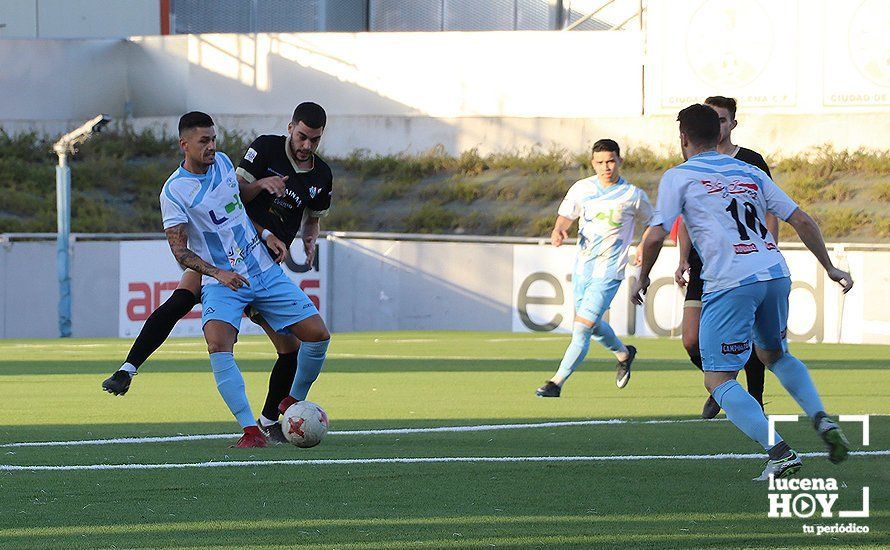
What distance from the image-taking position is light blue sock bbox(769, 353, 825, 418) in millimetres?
7238

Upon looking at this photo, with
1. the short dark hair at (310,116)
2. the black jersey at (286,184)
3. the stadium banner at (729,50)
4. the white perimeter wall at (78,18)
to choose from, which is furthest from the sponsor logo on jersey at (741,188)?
the white perimeter wall at (78,18)

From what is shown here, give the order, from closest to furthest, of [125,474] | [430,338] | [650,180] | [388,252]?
[125,474] → [430,338] → [388,252] → [650,180]

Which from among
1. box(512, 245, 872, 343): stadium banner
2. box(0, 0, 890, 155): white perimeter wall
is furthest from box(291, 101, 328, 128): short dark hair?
box(0, 0, 890, 155): white perimeter wall

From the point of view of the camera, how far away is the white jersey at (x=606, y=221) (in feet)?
40.2

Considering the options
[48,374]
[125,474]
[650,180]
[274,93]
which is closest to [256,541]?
[125,474]

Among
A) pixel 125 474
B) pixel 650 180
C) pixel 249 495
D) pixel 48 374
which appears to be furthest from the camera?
pixel 650 180

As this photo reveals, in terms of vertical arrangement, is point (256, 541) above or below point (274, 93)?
below

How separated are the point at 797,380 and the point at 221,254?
129 inches

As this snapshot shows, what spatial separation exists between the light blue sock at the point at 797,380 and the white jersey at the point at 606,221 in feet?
16.0

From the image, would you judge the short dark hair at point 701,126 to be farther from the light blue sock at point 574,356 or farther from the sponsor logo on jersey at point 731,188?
the light blue sock at point 574,356

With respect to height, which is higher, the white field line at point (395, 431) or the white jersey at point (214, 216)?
the white jersey at point (214, 216)

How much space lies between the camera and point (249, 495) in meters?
6.35

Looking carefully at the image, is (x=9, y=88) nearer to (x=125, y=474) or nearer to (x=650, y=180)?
(x=650, y=180)

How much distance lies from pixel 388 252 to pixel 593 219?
11.4m
